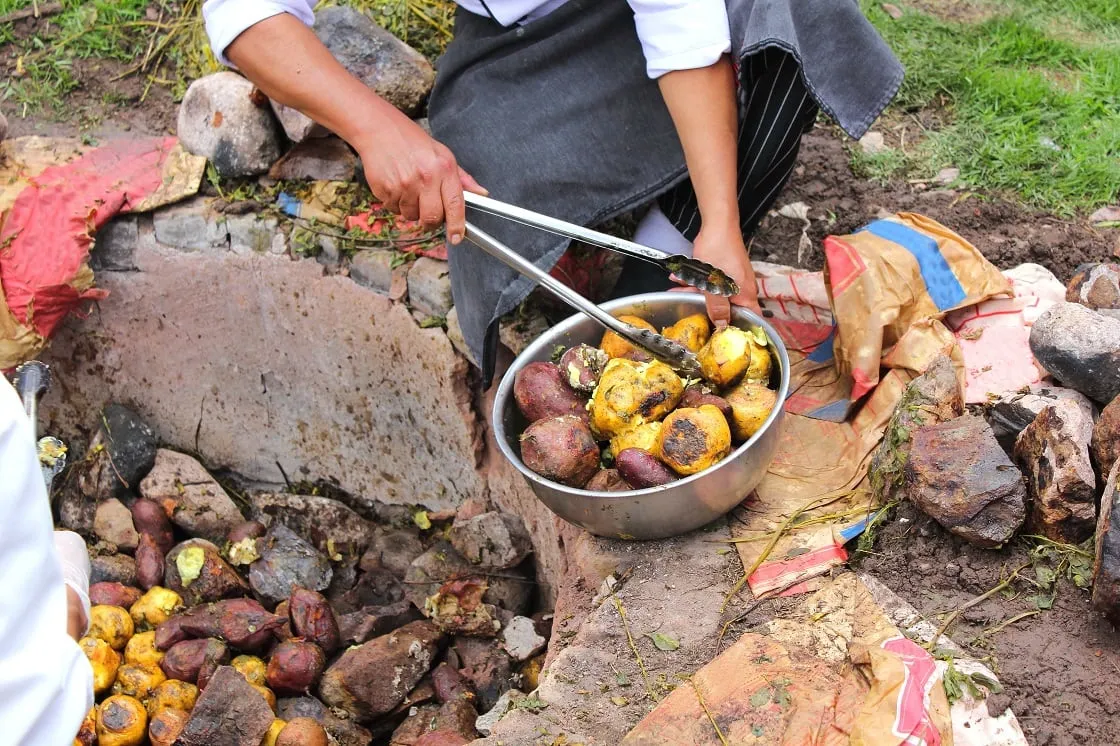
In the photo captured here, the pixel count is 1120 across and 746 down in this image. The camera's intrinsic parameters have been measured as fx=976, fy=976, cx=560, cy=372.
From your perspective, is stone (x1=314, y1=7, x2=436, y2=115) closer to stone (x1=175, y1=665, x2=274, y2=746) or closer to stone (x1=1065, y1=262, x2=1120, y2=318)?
stone (x1=175, y1=665, x2=274, y2=746)

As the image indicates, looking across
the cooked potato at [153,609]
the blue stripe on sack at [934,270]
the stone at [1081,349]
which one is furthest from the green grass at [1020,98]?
the cooked potato at [153,609]

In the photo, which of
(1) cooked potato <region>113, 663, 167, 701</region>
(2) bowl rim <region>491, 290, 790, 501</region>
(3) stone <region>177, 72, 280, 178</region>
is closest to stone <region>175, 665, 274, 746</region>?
(1) cooked potato <region>113, 663, 167, 701</region>

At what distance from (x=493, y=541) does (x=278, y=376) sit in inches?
46.6

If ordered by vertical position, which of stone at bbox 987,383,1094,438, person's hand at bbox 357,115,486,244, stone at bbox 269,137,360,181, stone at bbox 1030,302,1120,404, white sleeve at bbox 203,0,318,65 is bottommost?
stone at bbox 987,383,1094,438

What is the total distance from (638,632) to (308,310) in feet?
6.28

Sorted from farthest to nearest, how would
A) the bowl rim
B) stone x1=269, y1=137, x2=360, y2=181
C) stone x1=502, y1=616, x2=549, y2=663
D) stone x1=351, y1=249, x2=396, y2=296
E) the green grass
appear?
stone x1=269, y1=137, x2=360, y2=181 → the green grass → stone x1=351, y1=249, x2=396, y2=296 → stone x1=502, y1=616, x2=549, y2=663 → the bowl rim

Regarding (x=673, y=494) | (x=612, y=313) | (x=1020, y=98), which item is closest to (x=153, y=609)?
(x=612, y=313)

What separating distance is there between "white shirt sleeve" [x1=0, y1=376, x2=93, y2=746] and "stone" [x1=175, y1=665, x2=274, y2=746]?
1.45m

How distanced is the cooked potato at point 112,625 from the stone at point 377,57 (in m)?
2.05

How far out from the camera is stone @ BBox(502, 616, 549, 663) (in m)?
3.06

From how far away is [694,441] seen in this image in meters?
2.30

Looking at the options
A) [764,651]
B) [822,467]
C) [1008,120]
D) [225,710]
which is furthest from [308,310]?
[1008,120]

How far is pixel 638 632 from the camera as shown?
233cm

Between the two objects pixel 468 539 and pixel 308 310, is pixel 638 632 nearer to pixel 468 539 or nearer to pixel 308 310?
pixel 468 539
